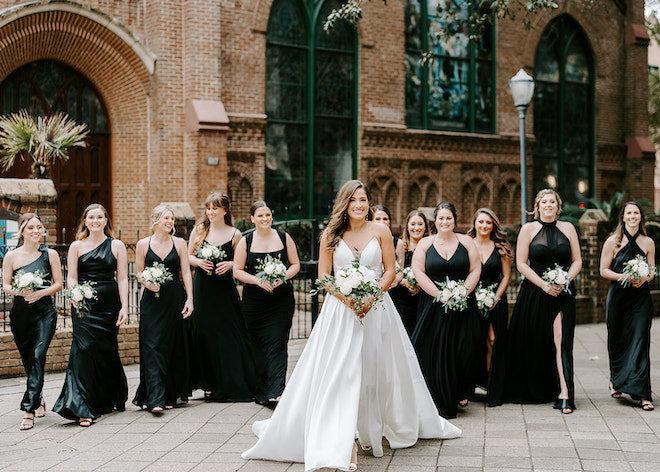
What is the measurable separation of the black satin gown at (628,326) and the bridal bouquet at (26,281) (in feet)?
19.0

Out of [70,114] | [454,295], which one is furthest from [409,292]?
[70,114]

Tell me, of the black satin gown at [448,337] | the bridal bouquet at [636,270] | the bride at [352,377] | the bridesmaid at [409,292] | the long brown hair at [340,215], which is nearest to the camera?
the bride at [352,377]

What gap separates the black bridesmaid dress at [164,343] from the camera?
8047mm

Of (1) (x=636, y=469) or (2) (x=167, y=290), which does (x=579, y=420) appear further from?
(2) (x=167, y=290)

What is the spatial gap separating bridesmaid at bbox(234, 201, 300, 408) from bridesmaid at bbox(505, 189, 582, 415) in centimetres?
237

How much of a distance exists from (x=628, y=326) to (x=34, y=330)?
6.00m

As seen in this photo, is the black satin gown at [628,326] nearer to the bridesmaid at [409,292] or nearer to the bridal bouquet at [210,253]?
the bridesmaid at [409,292]

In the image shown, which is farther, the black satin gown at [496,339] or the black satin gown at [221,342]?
the black satin gown at [221,342]

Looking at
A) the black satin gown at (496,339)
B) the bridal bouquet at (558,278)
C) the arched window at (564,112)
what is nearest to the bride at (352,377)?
the black satin gown at (496,339)

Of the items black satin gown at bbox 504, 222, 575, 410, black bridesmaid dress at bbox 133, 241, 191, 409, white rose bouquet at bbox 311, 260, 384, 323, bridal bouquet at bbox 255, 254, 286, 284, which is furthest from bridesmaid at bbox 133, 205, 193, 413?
black satin gown at bbox 504, 222, 575, 410

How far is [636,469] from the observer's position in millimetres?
5809

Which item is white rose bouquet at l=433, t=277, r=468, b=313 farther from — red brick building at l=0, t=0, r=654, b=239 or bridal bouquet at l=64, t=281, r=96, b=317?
red brick building at l=0, t=0, r=654, b=239

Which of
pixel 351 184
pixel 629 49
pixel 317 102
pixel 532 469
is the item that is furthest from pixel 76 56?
pixel 629 49

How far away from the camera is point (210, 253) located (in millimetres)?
8406
